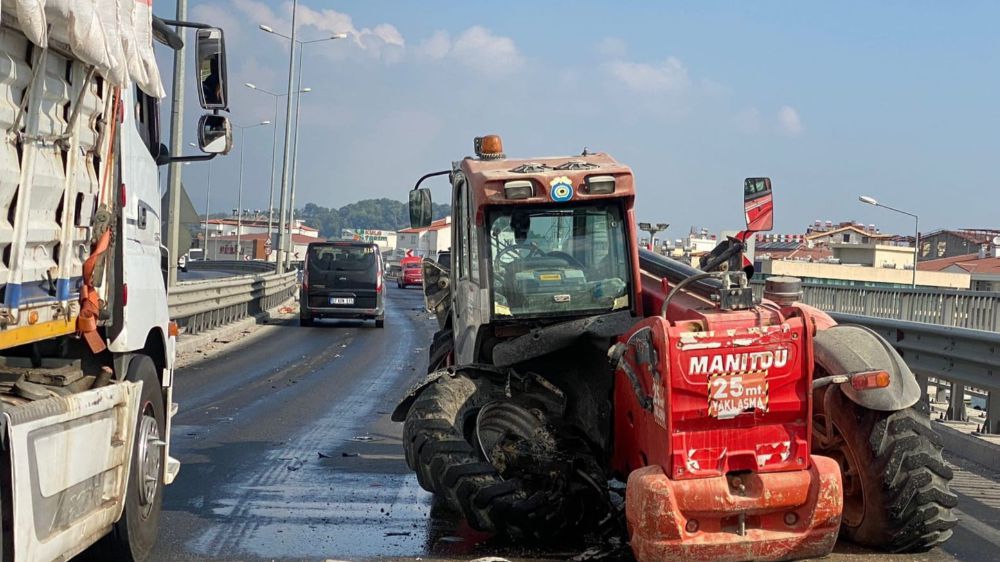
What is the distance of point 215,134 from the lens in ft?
23.1

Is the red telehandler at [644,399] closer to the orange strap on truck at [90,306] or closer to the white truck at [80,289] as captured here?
the white truck at [80,289]

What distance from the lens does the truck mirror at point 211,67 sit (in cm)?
699

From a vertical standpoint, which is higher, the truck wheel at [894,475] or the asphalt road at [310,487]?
the truck wheel at [894,475]

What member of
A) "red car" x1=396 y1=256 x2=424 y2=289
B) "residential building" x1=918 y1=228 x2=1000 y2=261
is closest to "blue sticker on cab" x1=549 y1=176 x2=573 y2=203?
"red car" x1=396 y1=256 x2=424 y2=289

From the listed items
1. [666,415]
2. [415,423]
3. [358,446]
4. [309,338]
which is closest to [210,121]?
[415,423]

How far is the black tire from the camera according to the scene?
9.33m

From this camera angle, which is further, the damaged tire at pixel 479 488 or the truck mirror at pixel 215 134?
the truck mirror at pixel 215 134

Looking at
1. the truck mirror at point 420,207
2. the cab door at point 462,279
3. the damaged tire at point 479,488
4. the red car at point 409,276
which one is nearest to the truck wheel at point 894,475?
the damaged tire at point 479,488

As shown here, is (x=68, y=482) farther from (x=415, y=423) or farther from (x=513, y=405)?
(x=513, y=405)

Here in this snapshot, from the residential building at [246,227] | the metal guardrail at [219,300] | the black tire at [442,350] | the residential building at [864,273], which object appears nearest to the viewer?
the black tire at [442,350]

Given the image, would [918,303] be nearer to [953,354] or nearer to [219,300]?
[953,354]

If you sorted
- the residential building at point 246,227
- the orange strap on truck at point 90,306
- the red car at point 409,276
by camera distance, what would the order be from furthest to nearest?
the residential building at point 246,227 < the red car at point 409,276 < the orange strap on truck at point 90,306

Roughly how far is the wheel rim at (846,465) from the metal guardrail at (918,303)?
8.85m

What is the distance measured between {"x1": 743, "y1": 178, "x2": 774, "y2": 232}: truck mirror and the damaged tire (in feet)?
5.68
